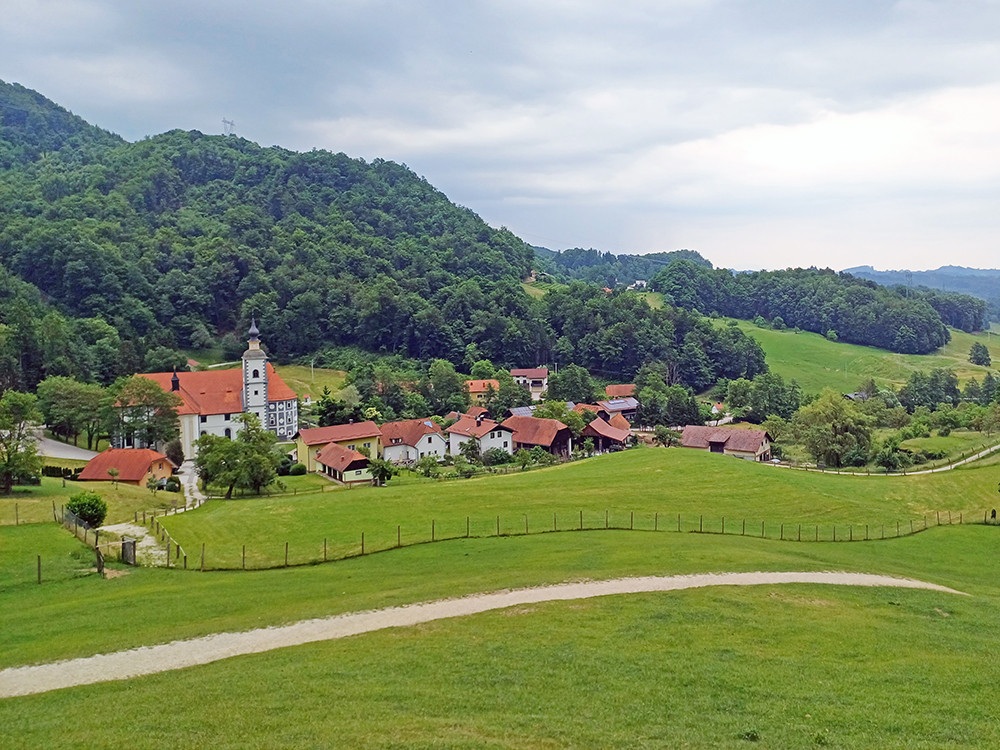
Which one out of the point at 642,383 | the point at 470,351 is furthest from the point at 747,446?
the point at 470,351

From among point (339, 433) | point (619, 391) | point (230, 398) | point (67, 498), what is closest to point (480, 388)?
point (619, 391)

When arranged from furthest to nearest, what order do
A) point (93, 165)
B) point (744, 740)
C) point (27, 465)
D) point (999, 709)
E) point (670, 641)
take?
point (93, 165), point (27, 465), point (670, 641), point (999, 709), point (744, 740)

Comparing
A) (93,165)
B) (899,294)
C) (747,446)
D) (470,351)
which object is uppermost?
(93,165)

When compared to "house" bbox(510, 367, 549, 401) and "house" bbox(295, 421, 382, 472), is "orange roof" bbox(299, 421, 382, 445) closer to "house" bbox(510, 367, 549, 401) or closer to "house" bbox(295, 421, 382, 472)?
"house" bbox(295, 421, 382, 472)

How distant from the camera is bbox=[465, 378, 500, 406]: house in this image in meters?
95.5

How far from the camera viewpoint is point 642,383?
11138cm

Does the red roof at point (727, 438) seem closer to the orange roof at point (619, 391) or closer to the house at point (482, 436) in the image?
the house at point (482, 436)

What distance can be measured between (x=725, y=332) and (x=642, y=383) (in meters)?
30.1

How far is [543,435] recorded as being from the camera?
73.2 meters

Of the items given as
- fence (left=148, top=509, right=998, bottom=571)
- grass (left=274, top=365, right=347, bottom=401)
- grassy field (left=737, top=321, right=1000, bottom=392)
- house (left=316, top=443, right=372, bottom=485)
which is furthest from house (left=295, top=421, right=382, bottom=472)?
grassy field (left=737, top=321, right=1000, bottom=392)

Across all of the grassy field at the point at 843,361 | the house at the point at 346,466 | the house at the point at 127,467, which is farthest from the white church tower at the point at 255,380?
the grassy field at the point at 843,361

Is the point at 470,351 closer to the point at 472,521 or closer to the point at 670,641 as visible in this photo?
the point at 472,521

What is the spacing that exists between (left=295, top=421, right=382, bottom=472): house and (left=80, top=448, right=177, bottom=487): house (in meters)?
14.0

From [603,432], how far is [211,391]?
138ft
